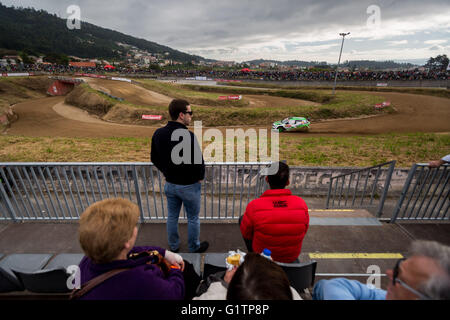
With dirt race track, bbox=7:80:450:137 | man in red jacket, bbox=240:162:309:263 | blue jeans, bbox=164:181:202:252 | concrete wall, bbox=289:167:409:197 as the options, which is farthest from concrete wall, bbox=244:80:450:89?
man in red jacket, bbox=240:162:309:263

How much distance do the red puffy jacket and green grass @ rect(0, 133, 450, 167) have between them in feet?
26.2

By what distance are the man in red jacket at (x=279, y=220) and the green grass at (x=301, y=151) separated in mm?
7943

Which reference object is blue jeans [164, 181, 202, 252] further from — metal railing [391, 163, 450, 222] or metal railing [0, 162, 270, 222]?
metal railing [391, 163, 450, 222]

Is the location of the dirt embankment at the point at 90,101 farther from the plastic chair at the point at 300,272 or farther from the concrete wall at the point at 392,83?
the concrete wall at the point at 392,83

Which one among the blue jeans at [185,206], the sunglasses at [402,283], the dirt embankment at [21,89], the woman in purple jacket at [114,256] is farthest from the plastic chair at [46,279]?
the dirt embankment at [21,89]

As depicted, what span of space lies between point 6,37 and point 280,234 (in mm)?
198010

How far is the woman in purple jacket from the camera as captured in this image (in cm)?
128

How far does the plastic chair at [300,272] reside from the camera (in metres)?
1.99

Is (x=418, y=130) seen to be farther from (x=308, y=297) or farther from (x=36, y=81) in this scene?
(x=36, y=81)

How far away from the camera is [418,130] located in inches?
728

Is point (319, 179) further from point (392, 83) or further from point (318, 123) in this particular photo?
point (392, 83)

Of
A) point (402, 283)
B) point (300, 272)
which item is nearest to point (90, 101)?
point (300, 272)

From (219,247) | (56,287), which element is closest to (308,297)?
(219,247)

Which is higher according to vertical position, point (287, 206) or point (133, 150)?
point (287, 206)
